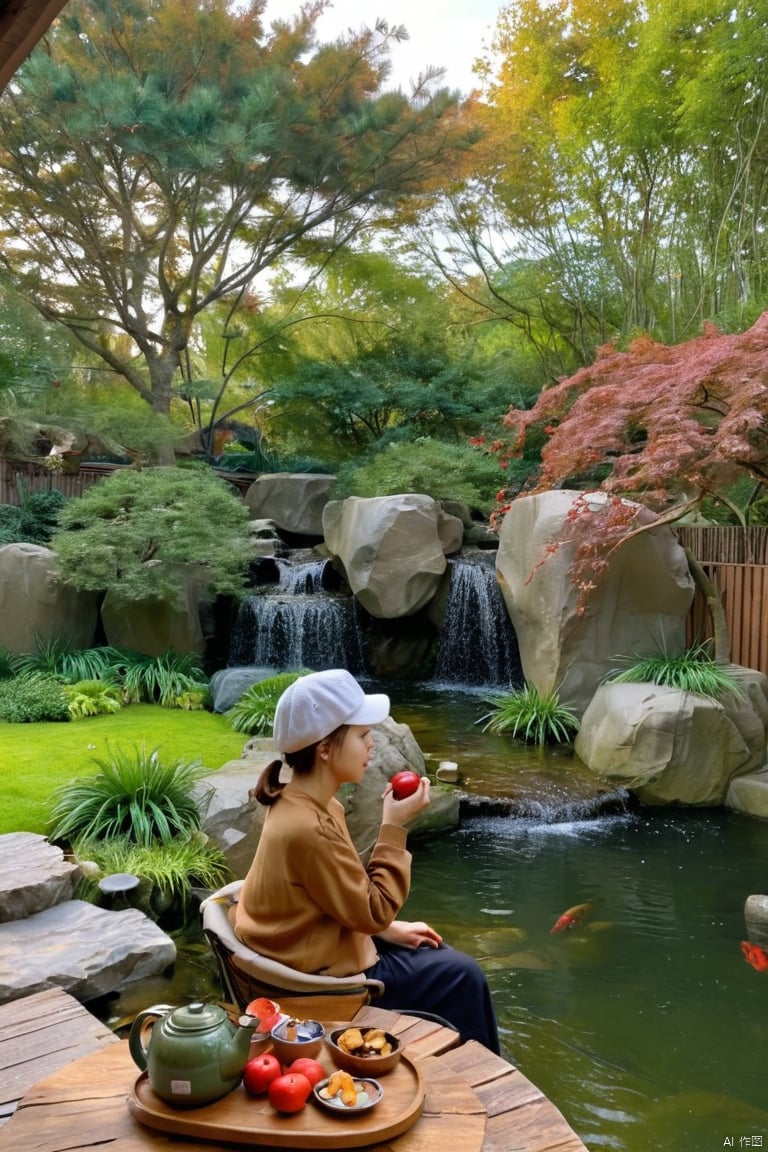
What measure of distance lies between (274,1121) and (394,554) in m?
9.63

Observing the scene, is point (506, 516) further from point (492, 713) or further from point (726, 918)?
point (726, 918)

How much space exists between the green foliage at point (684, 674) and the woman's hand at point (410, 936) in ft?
18.2

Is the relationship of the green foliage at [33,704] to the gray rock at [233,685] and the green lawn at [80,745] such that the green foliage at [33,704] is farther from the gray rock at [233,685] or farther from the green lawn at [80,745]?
the gray rock at [233,685]

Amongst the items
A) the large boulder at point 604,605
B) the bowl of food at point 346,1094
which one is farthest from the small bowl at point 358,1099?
the large boulder at point 604,605

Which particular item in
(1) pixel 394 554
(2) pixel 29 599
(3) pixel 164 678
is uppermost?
(1) pixel 394 554

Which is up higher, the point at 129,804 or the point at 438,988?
the point at 438,988

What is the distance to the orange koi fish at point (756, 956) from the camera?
452cm

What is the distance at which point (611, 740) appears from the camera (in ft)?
24.4

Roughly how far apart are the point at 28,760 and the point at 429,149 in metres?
14.2

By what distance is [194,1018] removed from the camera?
1611 millimetres

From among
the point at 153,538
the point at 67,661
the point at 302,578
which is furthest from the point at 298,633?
the point at 67,661

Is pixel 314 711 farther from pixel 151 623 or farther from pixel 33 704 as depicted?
pixel 151 623

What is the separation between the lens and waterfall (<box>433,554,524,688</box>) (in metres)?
11.6

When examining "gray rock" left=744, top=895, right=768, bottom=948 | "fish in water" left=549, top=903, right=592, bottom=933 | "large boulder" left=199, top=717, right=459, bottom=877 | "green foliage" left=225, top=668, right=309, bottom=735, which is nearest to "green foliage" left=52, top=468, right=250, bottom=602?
"green foliage" left=225, top=668, right=309, bottom=735
